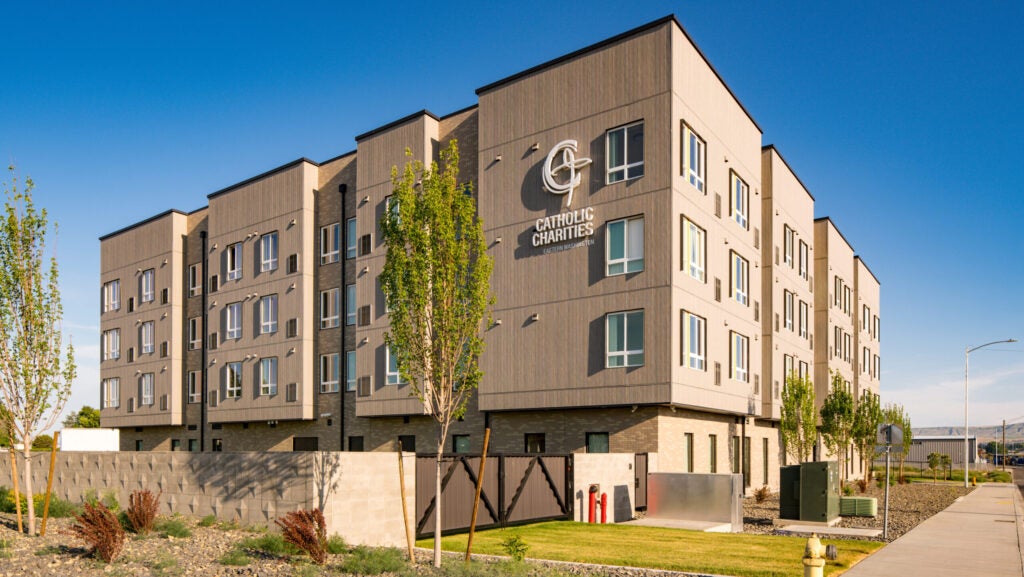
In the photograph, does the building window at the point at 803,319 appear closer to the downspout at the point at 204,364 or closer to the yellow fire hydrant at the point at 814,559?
the downspout at the point at 204,364

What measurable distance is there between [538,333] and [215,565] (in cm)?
1744

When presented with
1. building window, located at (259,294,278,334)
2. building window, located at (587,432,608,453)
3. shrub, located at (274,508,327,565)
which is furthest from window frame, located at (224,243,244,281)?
shrub, located at (274,508,327,565)

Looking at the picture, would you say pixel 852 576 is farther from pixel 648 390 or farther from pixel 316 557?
pixel 648 390

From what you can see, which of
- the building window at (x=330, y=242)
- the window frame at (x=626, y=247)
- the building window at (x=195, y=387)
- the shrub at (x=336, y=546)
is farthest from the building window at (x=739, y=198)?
the building window at (x=195, y=387)

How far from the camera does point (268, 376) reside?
41688mm

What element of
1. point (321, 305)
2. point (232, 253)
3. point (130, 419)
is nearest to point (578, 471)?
point (321, 305)

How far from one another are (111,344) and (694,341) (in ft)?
127

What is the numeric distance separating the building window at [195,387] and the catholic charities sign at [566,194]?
81.0ft

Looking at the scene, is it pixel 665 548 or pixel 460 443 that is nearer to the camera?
pixel 665 548

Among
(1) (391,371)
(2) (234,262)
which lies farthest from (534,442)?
(2) (234,262)

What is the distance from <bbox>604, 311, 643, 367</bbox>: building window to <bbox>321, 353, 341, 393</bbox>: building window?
15.5 meters

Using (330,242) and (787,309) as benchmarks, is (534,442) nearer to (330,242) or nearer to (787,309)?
(330,242)

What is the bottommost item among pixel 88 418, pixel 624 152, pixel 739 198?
pixel 88 418

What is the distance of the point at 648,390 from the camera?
27.6 metres
